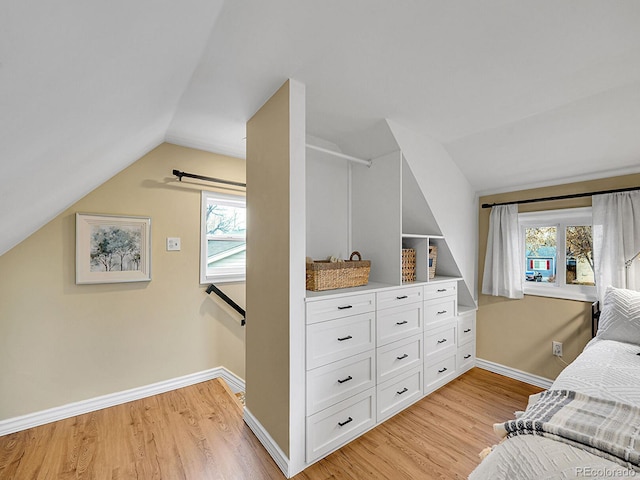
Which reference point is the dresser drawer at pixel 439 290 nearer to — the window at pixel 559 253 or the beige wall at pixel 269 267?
the window at pixel 559 253

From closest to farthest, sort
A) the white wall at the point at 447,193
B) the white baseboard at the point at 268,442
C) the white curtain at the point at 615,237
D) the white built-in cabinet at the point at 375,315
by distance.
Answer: the white baseboard at the point at 268,442 → the white built-in cabinet at the point at 375,315 → the white curtain at the point at 615,237 → the white wall at the point at 447,193

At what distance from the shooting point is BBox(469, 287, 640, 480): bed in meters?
0.81

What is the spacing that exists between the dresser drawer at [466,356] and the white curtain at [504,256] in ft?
2.04

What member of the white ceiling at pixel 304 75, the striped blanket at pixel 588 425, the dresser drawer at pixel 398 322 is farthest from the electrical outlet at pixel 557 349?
the striped blanket at pixel 588 425

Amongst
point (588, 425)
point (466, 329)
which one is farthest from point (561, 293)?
point (588, 425)

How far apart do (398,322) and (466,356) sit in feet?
4.53

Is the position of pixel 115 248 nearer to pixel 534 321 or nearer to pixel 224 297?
pixel 224 297

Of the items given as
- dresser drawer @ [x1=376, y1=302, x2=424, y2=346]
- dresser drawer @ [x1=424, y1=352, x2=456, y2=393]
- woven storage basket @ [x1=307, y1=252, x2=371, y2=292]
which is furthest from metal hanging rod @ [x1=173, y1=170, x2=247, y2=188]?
dresser drawer @ [x1=424, y1=352, x2=456, y2=393]

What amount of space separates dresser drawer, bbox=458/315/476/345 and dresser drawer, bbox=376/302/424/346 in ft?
2.58

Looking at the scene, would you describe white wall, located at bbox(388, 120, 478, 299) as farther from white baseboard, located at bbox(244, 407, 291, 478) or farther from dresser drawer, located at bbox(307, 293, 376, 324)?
white baseboard, located at bbox(244, 407, 291, 478)

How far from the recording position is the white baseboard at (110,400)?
1.94m

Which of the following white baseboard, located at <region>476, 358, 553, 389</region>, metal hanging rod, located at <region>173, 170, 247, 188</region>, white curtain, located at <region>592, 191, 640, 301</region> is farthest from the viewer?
white baseboard, located at <region>476, 358, 553, 389</region>

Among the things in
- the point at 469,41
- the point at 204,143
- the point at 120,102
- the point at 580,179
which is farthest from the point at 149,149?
the point at 580,179

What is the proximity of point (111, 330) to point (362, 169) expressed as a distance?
2584 mm
